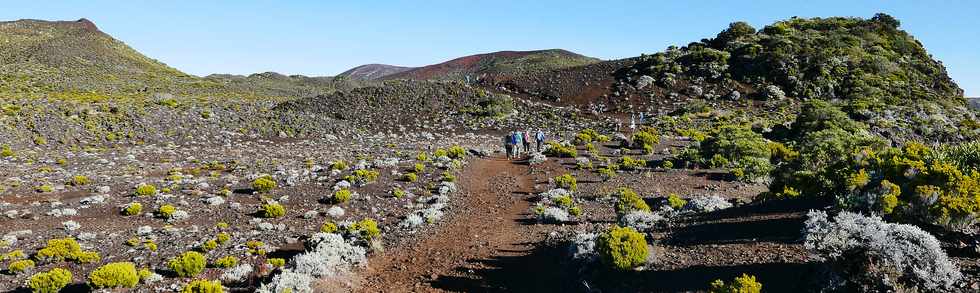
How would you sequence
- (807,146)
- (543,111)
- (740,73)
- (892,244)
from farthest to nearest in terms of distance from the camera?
(740,73) → (543,111) → (807,146) → (892,244)

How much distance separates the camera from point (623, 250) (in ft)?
38.8

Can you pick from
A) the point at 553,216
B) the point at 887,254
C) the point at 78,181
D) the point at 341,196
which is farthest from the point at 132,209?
the point at 887,254

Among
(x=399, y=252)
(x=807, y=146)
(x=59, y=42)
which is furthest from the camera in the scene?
(x=59, y=42)

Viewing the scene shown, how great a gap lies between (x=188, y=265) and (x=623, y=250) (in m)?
10.3

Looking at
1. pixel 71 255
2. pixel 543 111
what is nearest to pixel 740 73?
pixel 543 111

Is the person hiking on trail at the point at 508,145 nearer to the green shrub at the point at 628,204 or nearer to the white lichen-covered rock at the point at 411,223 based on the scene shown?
the green shrub at the point at 628,204

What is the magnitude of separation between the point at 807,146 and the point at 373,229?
23.3m

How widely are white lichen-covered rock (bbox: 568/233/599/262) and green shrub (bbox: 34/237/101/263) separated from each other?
485 inches

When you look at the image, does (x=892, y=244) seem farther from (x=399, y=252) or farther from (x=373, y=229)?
(x=373, y=229)

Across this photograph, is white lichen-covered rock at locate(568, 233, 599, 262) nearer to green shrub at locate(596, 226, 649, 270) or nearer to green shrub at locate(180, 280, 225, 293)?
green shrub at locate(596, 226, 649, 270)

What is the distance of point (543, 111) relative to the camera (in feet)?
164

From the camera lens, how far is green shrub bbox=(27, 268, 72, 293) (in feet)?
38.1

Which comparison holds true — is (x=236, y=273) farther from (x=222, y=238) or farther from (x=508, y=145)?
(x=508, y=145)

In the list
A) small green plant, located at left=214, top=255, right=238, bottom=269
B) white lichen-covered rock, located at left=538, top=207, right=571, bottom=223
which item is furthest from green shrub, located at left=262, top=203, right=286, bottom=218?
white lichen-covered rock, located at left=538, top=207, right=571, bottom=223
